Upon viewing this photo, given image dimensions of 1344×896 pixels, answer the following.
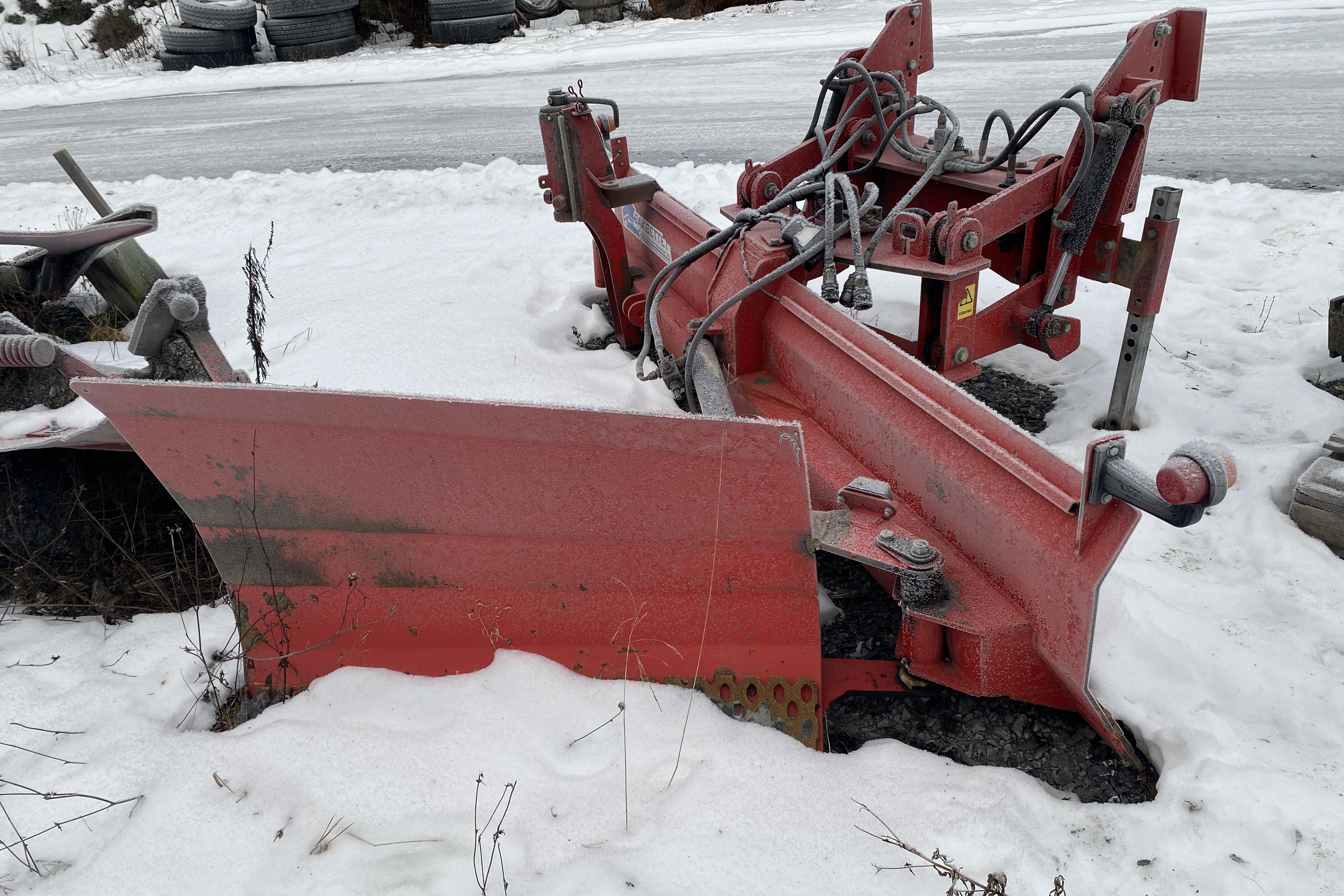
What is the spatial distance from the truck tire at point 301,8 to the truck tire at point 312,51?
38cm

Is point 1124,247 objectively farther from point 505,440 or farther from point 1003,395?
point 505,440

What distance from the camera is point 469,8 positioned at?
41.4ft

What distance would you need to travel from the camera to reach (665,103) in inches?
330

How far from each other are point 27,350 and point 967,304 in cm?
307

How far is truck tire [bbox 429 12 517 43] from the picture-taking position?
A: 41.4 feet

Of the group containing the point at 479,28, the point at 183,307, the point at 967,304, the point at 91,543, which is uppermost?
the point at 479,28

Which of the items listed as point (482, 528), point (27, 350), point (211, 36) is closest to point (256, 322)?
point (27, 350)

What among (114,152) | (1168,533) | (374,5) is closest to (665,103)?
(114,152)

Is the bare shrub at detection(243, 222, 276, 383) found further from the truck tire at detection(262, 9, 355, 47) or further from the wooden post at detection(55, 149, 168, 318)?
the truck tire at detection(262, 9, 355, 47)

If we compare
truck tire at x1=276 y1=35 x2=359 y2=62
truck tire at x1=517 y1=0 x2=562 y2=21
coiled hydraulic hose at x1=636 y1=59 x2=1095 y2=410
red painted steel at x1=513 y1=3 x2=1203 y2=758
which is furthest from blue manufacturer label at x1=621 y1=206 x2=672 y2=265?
truck tire at x1=276 y1=35 x2=359 y2=62

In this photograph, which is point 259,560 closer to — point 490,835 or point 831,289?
point 490,835

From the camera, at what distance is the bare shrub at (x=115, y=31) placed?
47.4ft

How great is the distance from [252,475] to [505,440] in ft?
2.24

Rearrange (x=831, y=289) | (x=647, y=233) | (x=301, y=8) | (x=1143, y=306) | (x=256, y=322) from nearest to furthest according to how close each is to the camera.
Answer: (x=831, y=289) → (x=1143, y=306) → (x=256, y=322) → (x=647, y=233) → (x=301, y=8)
